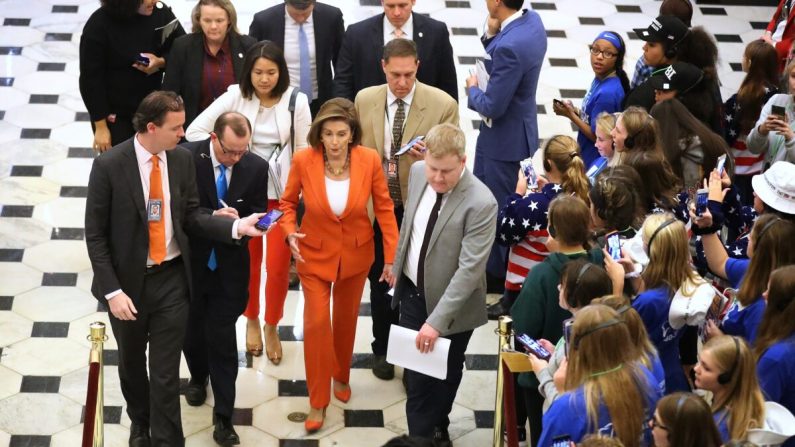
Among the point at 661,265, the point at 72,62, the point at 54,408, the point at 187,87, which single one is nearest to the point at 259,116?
the point at 187,87

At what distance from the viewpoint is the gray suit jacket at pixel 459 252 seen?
5492 millimetres

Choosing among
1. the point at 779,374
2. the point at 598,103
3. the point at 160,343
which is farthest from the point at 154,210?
the point at 598,103

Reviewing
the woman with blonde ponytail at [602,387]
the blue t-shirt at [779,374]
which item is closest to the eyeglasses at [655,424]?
the woman with blonde ponytail at [602,387]

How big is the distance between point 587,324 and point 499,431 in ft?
4.28

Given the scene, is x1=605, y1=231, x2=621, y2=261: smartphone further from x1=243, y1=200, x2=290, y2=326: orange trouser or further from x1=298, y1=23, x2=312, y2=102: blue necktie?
x1=298, y1=23, x2=312, y2=102: blue necktie

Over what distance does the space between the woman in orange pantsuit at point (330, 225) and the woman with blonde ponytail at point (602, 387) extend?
2009 millimetres

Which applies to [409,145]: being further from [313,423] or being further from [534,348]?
[534,348]

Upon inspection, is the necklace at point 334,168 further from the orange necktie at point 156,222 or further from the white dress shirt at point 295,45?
the white dress shirt at point 295,45

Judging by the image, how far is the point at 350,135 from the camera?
591 centimetres

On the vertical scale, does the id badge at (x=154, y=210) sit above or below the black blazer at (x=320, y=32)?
below

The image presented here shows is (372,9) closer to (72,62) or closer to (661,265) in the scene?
(72,62)

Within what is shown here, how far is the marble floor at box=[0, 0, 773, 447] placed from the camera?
247 inches

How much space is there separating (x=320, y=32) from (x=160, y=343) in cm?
268

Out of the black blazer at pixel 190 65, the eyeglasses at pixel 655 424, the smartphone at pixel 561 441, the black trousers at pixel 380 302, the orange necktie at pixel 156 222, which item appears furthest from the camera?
the black blazer at pixel 190 65
